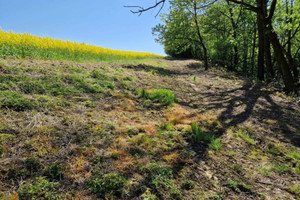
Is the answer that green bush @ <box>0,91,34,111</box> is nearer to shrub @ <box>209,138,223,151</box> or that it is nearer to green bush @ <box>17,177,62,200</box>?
green bush @ <box>17,177,62,200</box>

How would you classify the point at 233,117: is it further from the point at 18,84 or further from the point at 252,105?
the point at 18,84

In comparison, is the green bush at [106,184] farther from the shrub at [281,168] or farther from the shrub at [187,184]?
the shrub at [281,168]

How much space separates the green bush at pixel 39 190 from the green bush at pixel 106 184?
1.33 ft

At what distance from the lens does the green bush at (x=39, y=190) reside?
77.8 inches

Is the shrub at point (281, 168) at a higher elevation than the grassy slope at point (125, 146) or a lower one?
lower

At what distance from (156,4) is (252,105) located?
5.07m

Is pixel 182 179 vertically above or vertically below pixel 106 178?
below

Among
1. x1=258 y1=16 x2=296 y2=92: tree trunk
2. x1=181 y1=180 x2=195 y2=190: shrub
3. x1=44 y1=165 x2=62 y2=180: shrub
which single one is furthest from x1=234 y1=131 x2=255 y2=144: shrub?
x1=258 y1=16 x2=296 y2=92: tree trunk

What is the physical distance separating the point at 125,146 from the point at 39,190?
57.2 inches

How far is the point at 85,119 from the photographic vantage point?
3799 mm

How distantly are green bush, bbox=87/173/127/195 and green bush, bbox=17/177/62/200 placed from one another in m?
0.40

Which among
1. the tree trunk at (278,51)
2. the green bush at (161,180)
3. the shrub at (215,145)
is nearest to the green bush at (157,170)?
the green bush at (161,180)

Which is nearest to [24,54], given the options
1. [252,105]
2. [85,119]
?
[85,119]

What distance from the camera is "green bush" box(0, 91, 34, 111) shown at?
3509 millimetres
